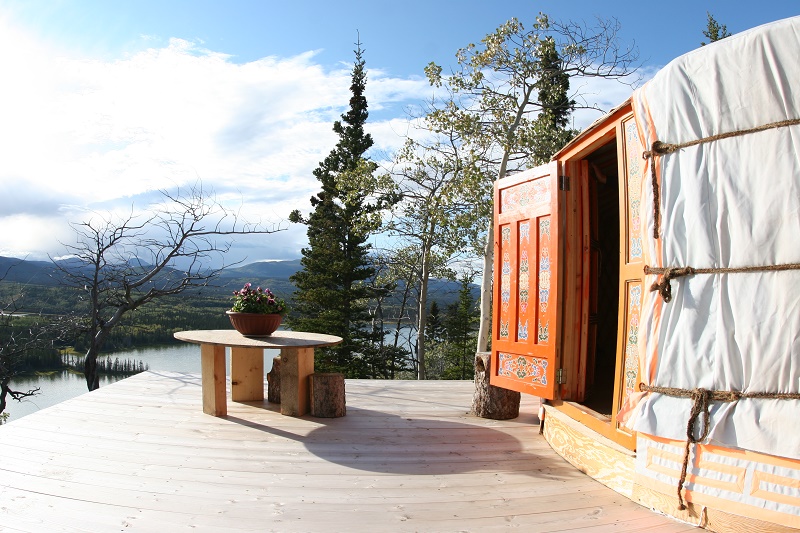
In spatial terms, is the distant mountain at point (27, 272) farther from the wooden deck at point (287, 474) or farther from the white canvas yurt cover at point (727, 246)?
the white canvas yurt cover at point (727, 246)

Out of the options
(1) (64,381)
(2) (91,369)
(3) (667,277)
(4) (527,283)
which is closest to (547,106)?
(4) (527,283)

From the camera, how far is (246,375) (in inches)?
179

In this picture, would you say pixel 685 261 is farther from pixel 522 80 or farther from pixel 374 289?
pixel 374 289

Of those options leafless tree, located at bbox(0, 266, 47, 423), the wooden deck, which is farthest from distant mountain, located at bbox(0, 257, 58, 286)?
the wooden deck

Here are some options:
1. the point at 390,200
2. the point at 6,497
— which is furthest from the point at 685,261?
the point at 390,200

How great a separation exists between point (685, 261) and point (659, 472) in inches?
34.6

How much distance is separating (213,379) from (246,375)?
564mm

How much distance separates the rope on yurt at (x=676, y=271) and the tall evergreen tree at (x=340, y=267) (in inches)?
500

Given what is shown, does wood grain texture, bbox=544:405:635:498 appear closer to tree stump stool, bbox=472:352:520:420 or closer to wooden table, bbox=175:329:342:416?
tree stump stool, bbox=472:352:520:420

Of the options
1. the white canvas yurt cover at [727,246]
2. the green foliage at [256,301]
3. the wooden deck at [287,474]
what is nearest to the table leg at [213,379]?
the wooden deck at [287,474]

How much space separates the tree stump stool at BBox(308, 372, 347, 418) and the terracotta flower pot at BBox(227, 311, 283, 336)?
49 centimetres

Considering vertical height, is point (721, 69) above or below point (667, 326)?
above

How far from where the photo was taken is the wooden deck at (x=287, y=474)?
227cm

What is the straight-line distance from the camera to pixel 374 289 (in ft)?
50.2
